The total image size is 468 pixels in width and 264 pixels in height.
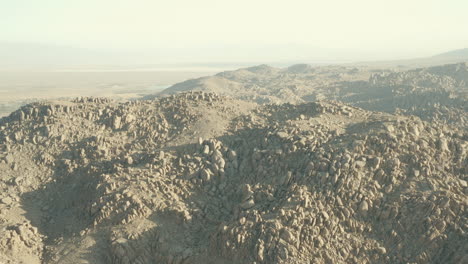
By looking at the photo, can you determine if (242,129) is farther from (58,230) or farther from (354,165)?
(58,230)

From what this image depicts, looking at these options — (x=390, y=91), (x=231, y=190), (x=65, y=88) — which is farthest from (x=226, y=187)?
(x=65, y=88)

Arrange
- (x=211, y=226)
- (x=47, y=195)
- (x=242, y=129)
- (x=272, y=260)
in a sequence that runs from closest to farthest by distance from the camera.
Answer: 1. (x=272, y=260)
2. (x=211, y=226)
3. (x=47, y=195)
4. (x=242, y=129)

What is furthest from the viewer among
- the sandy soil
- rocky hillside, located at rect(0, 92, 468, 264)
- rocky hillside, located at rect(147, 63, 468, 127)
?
the sandy soil

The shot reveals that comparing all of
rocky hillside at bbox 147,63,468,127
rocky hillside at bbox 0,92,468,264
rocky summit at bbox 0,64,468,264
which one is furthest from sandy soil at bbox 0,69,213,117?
rocky hillside at bbox 0,92,468,264

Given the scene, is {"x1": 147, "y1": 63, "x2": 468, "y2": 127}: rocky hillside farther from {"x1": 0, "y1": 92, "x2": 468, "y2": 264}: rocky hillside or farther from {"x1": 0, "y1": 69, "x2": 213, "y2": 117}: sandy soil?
{"x1": 0, "y1": 69, "x2": 213, "y2": 117}: sandy soil

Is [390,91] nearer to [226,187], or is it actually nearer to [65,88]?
[226,187]

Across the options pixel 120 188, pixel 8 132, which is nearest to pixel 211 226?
pixel 120 188
